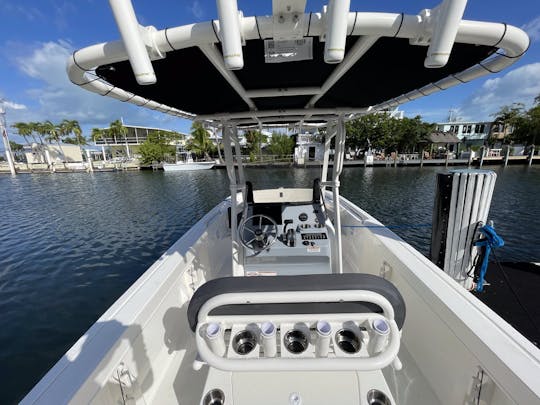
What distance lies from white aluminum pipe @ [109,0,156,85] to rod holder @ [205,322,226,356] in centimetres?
122

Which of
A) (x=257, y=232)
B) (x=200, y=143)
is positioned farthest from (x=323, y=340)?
(x=200, y=143)

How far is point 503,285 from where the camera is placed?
303cm

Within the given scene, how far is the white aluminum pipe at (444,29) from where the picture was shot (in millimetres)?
874

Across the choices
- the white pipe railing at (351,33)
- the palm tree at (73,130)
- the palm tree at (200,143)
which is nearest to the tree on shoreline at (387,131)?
the palm tree at (200,143)

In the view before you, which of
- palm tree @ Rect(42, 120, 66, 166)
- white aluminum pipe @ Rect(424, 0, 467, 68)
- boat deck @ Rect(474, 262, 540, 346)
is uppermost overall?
palm tree @ Rect(42, 120, 66, 166)

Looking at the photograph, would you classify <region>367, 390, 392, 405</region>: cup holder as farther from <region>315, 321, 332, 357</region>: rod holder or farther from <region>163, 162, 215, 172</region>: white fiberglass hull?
<region>163, 162, 215, 172</region>: white fiberglass hull

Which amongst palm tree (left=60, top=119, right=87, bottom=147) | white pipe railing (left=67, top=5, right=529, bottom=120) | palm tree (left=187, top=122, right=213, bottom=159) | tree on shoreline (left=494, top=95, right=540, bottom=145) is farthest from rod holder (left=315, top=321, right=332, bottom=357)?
palm tree (left=60, top=119, right=87, bottom=147)

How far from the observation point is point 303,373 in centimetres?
143

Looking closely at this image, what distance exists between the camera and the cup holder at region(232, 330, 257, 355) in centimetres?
134

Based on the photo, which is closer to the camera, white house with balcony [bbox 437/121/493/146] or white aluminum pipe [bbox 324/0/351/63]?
white aluminum pipe [bbox 324/0/351/63]

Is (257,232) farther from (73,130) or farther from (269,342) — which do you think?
(73,130)

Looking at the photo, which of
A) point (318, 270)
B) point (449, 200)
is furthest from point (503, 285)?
point (318, 270)

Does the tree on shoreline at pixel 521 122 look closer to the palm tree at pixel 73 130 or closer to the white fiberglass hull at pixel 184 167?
the white fiberglass hull at pixel 184 167

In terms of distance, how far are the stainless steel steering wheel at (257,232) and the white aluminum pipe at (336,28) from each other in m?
2.31
